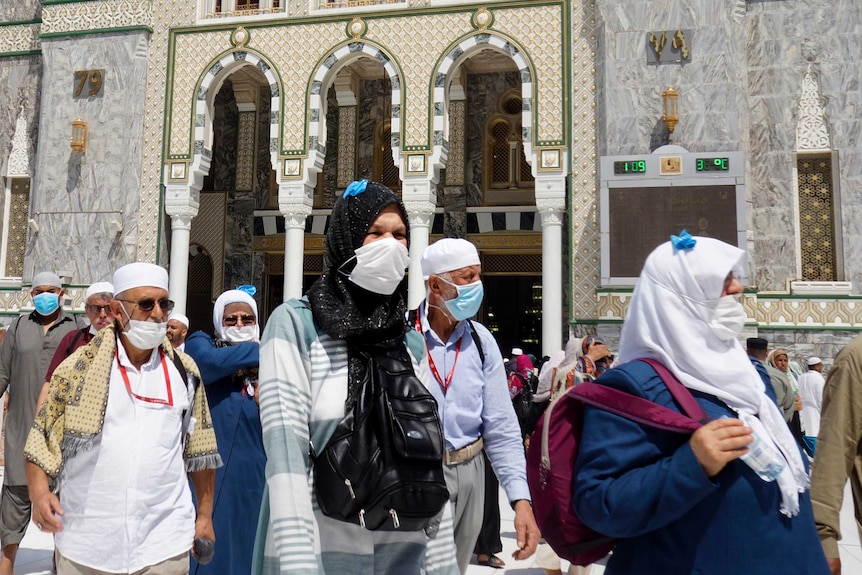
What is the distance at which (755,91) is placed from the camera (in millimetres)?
9031

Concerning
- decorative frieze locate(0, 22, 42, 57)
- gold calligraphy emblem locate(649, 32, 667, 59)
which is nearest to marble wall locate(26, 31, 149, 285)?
decorative frieze locate(0, 22, 42, 57)

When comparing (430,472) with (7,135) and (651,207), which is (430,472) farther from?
(7,135)

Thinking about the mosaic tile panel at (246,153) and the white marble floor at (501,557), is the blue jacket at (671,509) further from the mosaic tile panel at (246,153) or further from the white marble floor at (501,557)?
the mosaic tile panel at (246,153)

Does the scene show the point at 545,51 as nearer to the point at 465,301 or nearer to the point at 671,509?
the point at 465,301

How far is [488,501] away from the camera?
145 inches

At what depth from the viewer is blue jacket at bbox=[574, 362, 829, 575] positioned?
3.69 ft

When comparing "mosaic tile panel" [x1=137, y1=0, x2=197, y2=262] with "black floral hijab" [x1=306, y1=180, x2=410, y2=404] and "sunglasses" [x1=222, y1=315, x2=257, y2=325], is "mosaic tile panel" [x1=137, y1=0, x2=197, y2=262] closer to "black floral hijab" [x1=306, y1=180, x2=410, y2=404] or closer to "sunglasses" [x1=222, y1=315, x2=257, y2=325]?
"sunglasses" [x1=222, y1=315, x2=257, y2=325]

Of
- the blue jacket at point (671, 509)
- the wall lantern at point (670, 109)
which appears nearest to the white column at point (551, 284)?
the wall lantern at point (670, 109)

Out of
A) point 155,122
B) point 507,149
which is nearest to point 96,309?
point 155,122

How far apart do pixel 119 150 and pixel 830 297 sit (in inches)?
374

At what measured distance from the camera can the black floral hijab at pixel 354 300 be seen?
4.64 ft

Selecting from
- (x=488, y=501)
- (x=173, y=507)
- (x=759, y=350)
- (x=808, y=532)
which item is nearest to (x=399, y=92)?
(x=759, y=350)

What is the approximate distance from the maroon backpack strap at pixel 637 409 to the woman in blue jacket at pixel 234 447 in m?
1.52

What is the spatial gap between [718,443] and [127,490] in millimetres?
1378
